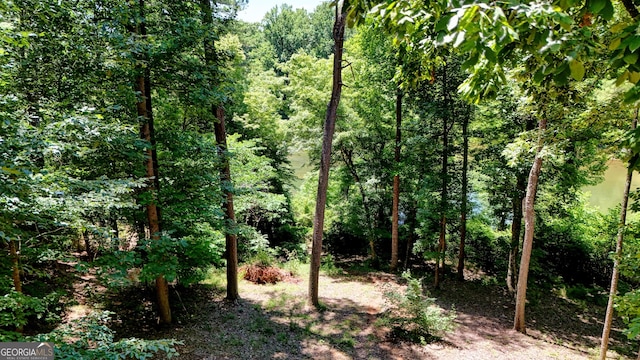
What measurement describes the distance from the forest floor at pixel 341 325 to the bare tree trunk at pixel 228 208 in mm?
515

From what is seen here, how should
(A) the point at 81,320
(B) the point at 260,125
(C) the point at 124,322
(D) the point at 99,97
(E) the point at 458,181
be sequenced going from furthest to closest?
(B) the point at 260,125 < (E) the point at 458,181 < (C) the point at 124,322 < (D) the point at 99,97 < (A) the point at 81,320

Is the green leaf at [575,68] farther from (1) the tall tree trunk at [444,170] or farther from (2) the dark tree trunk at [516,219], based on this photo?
(1) the tall tree trunk at [444,170]

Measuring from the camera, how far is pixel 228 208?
852 cm

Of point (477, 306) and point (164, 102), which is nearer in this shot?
point (164, 102)

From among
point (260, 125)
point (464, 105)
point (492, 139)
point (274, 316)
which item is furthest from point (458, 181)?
point (260, 125)

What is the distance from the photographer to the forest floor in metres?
6.77

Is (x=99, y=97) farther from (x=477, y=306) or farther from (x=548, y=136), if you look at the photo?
(x=477, y=306)

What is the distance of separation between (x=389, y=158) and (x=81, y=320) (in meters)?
10.4

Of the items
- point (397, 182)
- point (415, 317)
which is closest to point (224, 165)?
point (415, 317)

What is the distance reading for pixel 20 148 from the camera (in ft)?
9.62

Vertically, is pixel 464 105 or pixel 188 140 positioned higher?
pixel 464 105

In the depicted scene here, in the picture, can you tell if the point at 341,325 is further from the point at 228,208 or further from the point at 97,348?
the point at 97,348

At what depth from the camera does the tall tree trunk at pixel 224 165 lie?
6961 mm

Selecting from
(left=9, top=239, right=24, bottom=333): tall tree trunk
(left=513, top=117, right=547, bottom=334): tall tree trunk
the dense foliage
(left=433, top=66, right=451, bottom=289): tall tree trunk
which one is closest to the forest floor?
(left=513, top=117, right=547, bottom=334): tall tree trunk
